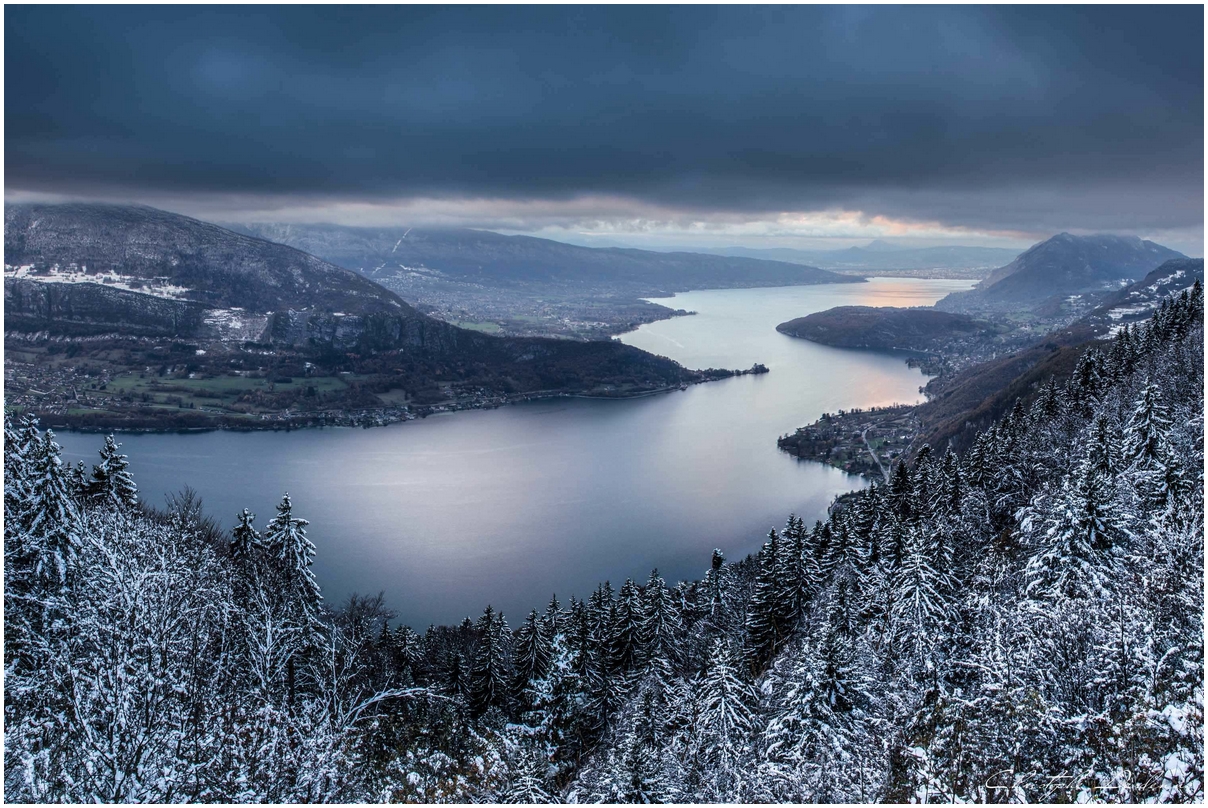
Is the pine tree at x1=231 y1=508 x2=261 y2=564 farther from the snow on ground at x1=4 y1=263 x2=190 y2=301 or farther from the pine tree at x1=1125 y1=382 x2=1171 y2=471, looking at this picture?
the snow on ground at x1=4 y1=263 x2=190 y2=301

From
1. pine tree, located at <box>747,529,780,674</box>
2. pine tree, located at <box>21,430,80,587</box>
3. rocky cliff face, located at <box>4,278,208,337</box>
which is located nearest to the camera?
pine tree, located at <box>21,430,80,587</box>

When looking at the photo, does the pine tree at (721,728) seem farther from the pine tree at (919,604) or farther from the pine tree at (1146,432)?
the pine tree at (1146,432)

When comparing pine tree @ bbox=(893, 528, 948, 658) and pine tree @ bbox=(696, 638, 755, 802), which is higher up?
pine tree @ bbox=(893, 528, 948, 658)

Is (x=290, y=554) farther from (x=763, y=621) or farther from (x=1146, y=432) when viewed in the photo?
(x=1146, y=432)

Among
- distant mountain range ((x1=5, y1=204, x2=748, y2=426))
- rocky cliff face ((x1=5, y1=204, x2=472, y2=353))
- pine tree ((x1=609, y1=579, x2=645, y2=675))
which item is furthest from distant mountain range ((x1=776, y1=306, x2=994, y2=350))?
pine tree ((x1=609, y1=579, x2=645, y2=675))

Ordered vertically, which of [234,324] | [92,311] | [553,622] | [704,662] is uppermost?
[92,311]

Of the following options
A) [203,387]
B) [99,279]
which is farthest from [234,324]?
[203,387]
